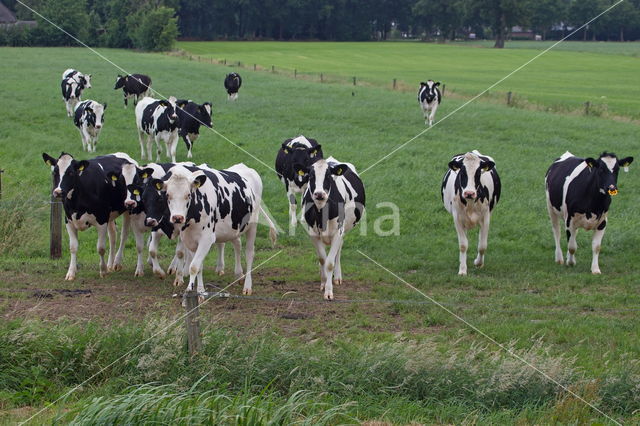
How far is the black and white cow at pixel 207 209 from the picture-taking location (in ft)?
39.4

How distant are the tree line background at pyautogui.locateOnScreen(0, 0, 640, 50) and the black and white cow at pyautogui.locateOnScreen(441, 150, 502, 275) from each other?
71.3 metres

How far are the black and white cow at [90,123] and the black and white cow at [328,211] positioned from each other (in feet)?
44.5

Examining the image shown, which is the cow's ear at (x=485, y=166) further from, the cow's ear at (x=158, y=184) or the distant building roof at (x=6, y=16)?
the distant building roof at (x=6, y=16)

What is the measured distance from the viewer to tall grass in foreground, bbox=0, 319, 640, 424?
843 centimetres

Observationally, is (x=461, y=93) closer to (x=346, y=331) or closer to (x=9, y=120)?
(x=9, y=120)

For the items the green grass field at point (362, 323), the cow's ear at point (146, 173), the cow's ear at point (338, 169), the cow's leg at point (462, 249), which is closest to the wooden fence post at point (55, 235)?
the green grass field at point (362, 323)

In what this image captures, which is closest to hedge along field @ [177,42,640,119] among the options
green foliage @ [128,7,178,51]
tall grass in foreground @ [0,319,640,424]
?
green foliage @ [128,7,178,51]

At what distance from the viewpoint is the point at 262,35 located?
116 meters

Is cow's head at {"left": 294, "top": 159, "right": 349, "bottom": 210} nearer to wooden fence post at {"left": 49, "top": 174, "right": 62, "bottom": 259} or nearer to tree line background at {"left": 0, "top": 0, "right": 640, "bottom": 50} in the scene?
wooden fence post at {"left": 49, "top": 174, "right": 62, "bottom": 259}

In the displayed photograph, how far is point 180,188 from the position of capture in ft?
39.4

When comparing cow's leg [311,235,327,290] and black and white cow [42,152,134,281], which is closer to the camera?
cow's leg [311,235,327,290]

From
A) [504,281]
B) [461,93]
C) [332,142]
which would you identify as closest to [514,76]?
[461,93]

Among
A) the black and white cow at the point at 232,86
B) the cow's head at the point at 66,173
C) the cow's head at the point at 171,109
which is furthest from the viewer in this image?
the black and white cow at the point at 232,86

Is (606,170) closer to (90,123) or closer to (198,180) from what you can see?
(198,180)
